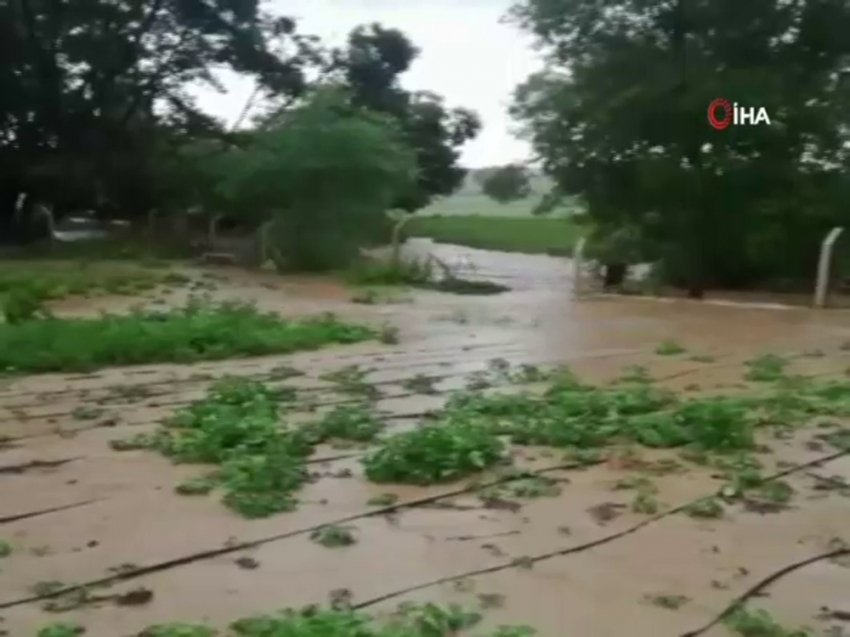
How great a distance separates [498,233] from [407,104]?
Answer: 3.05 meters

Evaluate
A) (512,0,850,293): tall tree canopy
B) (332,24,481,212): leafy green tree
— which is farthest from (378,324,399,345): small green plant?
(332,24,481,212): leafy green tree

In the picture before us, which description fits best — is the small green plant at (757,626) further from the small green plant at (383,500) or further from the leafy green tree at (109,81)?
the leafy green tree at (109,81)

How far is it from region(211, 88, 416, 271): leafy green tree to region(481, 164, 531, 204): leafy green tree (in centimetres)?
138

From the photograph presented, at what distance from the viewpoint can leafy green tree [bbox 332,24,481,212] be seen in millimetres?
20391

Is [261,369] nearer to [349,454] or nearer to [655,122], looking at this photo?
[349,454]

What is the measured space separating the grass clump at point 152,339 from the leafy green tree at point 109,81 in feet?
36.3

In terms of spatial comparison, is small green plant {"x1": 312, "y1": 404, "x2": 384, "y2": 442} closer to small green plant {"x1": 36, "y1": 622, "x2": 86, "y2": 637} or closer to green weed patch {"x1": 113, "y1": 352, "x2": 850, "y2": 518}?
green weed patch {"x1": 113, "y1": 352, "x2": 850, "y2": 518}

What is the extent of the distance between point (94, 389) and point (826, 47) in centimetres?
857

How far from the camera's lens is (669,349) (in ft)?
24.9

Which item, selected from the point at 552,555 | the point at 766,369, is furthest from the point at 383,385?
the point at 552,555

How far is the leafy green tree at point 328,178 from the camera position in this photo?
15.2 m

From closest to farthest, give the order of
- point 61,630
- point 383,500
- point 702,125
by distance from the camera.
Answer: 1. point 61,630
2. point 383,500
3. point 702,125

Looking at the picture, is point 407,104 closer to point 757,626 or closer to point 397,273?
point 397,273

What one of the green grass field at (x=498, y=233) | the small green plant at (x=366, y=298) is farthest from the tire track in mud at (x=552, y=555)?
the green grass field at (x=498, y=233)
